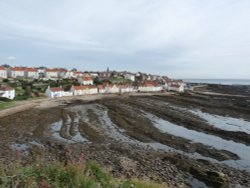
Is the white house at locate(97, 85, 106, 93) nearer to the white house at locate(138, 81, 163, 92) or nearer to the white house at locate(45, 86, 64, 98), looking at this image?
the white house at locate(138, 81, 163, 92)

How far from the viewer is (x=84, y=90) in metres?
77.3

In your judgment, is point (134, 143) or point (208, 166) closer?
point (208, 166)

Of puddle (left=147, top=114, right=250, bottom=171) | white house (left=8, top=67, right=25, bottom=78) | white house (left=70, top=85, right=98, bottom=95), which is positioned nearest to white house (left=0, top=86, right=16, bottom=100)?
white house (left=70, top=85, right=98, bottom=95)

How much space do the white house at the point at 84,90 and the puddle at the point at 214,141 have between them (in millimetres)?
45945

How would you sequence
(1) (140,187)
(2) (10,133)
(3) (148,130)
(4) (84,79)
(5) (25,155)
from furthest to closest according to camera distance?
(4) (84,79) → (3) (148,130) → (2) (10,133) → (5) (25,155) → (1) (140,187)

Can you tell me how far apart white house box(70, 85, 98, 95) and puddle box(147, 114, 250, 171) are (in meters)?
45.9

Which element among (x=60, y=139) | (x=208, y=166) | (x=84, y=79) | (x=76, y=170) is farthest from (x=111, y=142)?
(x=84, y=79)

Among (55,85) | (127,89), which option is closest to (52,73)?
(127,89)

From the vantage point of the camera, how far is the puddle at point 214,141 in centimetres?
1729

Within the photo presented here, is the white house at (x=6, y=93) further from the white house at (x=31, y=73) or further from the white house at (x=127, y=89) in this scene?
the white house at (x=31, y=73)

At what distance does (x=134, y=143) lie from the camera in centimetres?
2125

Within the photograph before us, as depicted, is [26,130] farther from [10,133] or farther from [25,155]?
[25,155]

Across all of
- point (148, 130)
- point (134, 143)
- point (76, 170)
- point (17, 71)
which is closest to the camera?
point (76, 170)

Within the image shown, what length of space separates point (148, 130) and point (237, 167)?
1106 cm
